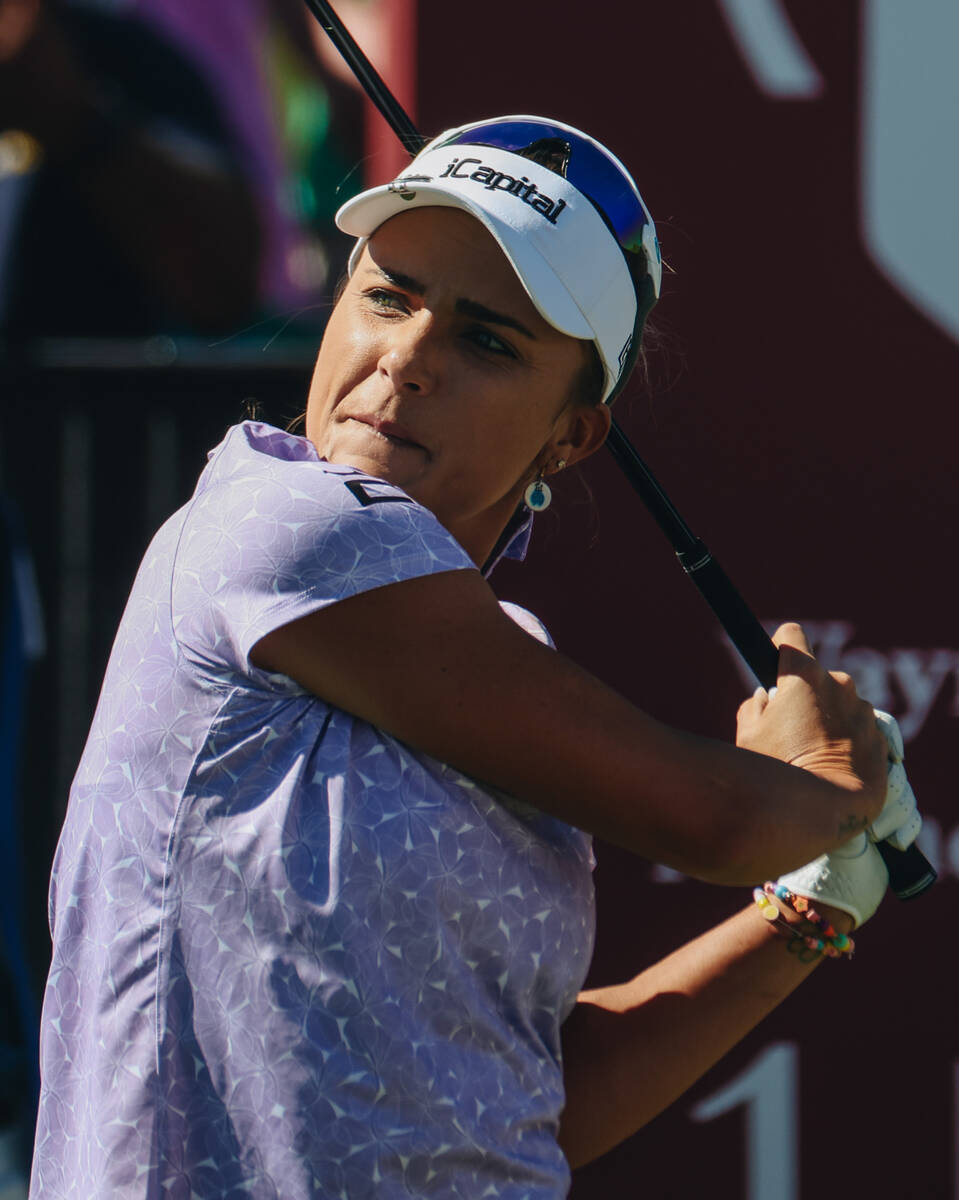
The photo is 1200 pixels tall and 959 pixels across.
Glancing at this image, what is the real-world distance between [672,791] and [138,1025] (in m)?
0.53

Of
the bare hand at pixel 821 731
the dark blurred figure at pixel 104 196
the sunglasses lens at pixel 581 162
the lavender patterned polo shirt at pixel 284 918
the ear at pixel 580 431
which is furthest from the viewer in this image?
the dark blurred figure at pixel 104 196

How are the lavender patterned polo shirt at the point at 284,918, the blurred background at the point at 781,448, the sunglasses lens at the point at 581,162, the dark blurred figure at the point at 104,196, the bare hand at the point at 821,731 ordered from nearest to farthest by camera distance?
the lavender patterned polo shirt at the point at 284,918 < the bare hand at the point at 821,731 < the sunglasses lens at the point at 581,162 < the blurred background at the point at 781,448 < the dark blurred figure at the point at 104,196

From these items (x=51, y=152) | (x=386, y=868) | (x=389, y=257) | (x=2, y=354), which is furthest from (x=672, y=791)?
(x=51, y=152)

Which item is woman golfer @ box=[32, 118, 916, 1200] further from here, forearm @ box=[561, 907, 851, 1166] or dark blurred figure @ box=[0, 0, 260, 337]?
dark blurred figure @ box=[0, 0, 260, 337]

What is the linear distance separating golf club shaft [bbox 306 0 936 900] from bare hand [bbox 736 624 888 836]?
20 centimetres

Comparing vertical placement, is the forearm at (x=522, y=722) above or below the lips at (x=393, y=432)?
below

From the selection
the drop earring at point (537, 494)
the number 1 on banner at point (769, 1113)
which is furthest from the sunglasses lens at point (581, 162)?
the number 1 on banner at point (769, 1113)

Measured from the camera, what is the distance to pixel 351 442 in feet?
5.39

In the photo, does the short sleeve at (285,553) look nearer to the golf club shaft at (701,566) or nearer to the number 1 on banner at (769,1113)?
the golf club shaft at (701,566)

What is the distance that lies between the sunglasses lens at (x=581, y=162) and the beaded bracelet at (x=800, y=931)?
781 millimetres

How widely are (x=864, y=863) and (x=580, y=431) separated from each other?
62 cm

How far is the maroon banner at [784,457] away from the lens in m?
2.86

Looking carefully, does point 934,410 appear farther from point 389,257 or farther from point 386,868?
point 386,868

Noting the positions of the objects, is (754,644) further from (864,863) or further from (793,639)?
(864,863)
